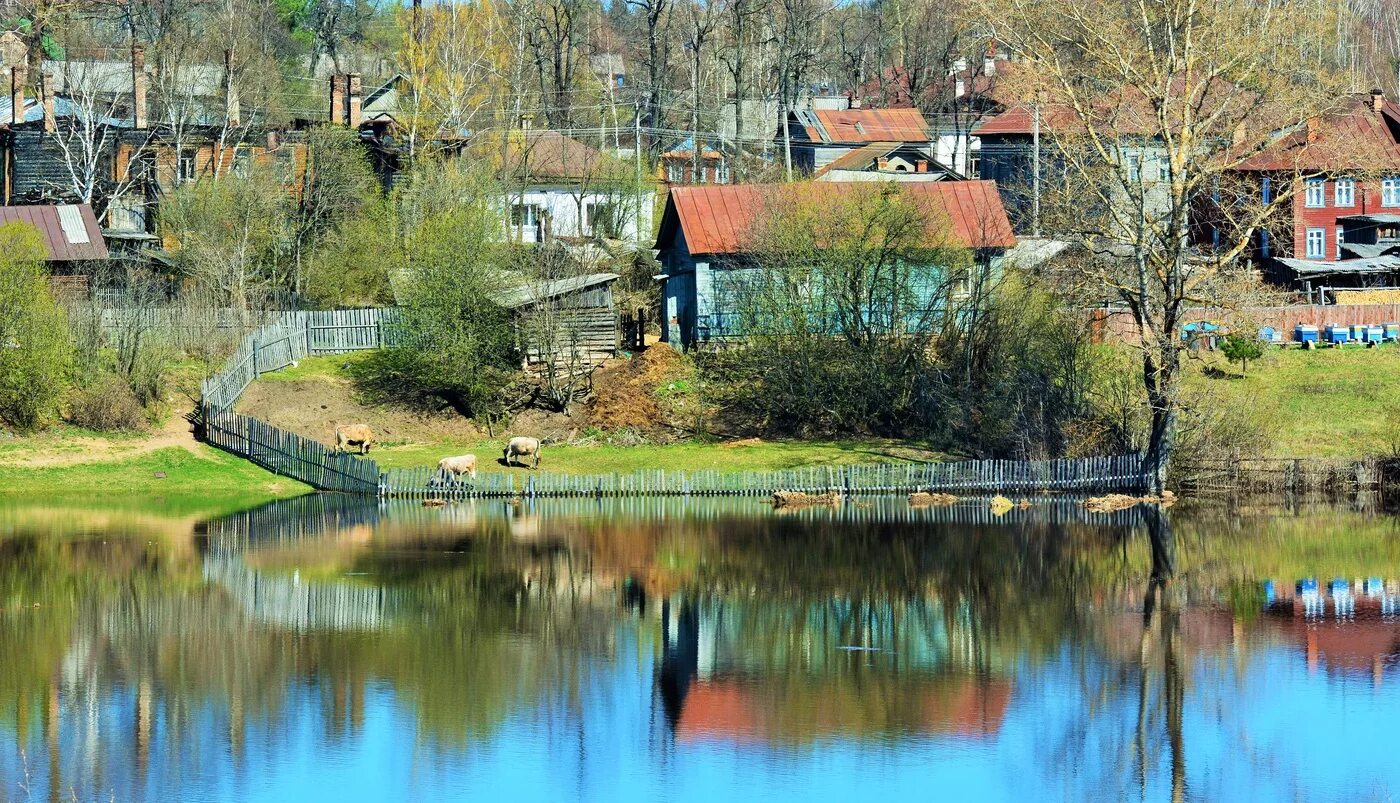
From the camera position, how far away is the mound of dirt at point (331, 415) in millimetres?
55625

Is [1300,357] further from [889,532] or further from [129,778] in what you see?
[129,778]

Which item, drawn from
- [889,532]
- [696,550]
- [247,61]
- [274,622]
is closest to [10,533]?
[274,622]

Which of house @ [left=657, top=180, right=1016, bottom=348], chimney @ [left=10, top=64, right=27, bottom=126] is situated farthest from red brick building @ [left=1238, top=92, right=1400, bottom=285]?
chimney @ [left=10, top=64, right=27, bottom=126]

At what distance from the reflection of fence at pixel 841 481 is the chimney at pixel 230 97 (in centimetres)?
3588

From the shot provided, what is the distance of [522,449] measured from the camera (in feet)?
170

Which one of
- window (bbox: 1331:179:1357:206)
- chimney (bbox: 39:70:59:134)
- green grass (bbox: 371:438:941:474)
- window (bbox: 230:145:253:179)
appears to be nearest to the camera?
green grass (bbox: 371:438:941:474)

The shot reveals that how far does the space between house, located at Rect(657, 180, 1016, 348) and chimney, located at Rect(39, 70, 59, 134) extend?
29471mm

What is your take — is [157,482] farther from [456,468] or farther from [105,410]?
[456,468]

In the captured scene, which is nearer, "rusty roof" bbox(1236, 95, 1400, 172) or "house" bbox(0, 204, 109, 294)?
"rusty roof" bbox(1236, 95, 1400, 172)

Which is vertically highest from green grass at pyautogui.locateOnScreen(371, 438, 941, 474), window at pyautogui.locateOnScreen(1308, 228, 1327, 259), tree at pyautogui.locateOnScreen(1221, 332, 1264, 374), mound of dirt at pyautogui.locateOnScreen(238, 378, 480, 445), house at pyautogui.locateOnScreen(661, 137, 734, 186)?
house at pyautogui.locateOnScreen(661, 137, 734, 186)

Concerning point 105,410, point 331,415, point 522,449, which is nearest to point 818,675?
point 522,449

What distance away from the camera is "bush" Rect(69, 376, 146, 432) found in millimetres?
54125

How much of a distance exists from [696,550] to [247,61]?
61855 millimetres

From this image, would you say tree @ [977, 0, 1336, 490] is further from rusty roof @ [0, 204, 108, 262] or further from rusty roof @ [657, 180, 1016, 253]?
rusty roof @ [0, 204, 108, 262]
